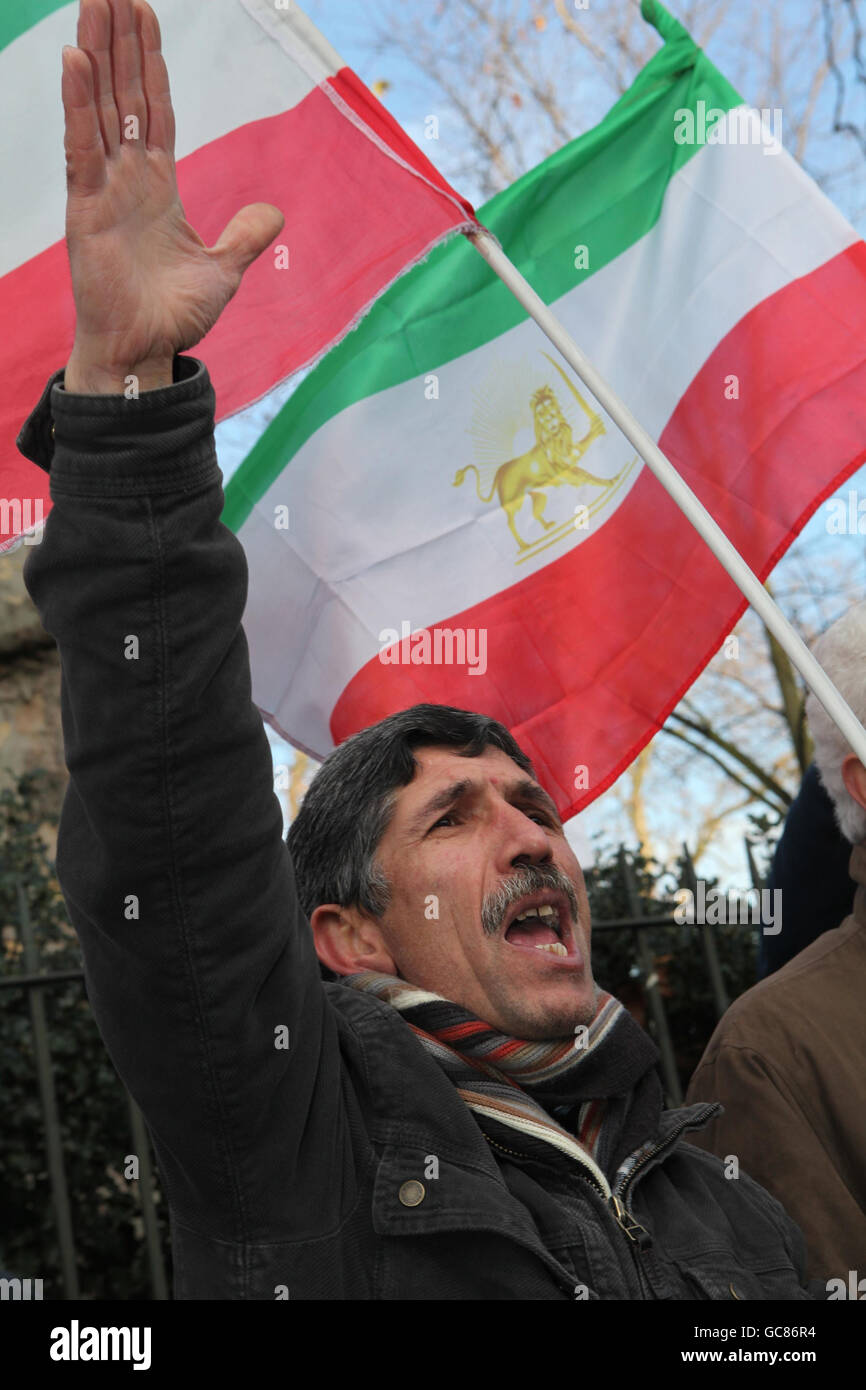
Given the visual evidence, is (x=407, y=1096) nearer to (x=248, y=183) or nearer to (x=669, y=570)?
(x=669, y=570)

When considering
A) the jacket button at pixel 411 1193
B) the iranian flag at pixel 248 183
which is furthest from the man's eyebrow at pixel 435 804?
the iranian flag at pixel 248 183

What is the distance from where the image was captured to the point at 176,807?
5.41 feet

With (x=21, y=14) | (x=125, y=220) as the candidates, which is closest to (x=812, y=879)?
(x=125, y=220)

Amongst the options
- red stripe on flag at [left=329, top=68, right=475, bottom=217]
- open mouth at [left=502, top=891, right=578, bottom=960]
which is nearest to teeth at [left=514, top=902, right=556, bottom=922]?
open mouth at [left=502, top=891, right=578, bottom=960]

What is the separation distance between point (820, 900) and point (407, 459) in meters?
1.47

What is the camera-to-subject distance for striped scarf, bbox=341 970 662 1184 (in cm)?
208

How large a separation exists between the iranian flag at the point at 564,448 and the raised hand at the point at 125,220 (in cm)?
182

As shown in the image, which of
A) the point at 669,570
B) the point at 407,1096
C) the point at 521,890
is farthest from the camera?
the point at 669,570

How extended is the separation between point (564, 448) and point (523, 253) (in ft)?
1.67

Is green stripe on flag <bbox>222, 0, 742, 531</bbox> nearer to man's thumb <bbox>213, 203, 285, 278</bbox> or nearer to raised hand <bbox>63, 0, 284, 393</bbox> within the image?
man's thumb <bbox>213, 203, 285, 278</bbox>

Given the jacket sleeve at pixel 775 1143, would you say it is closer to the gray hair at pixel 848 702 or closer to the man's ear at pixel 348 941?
the gray hair at pixel 848 702

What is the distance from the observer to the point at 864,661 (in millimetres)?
3012
